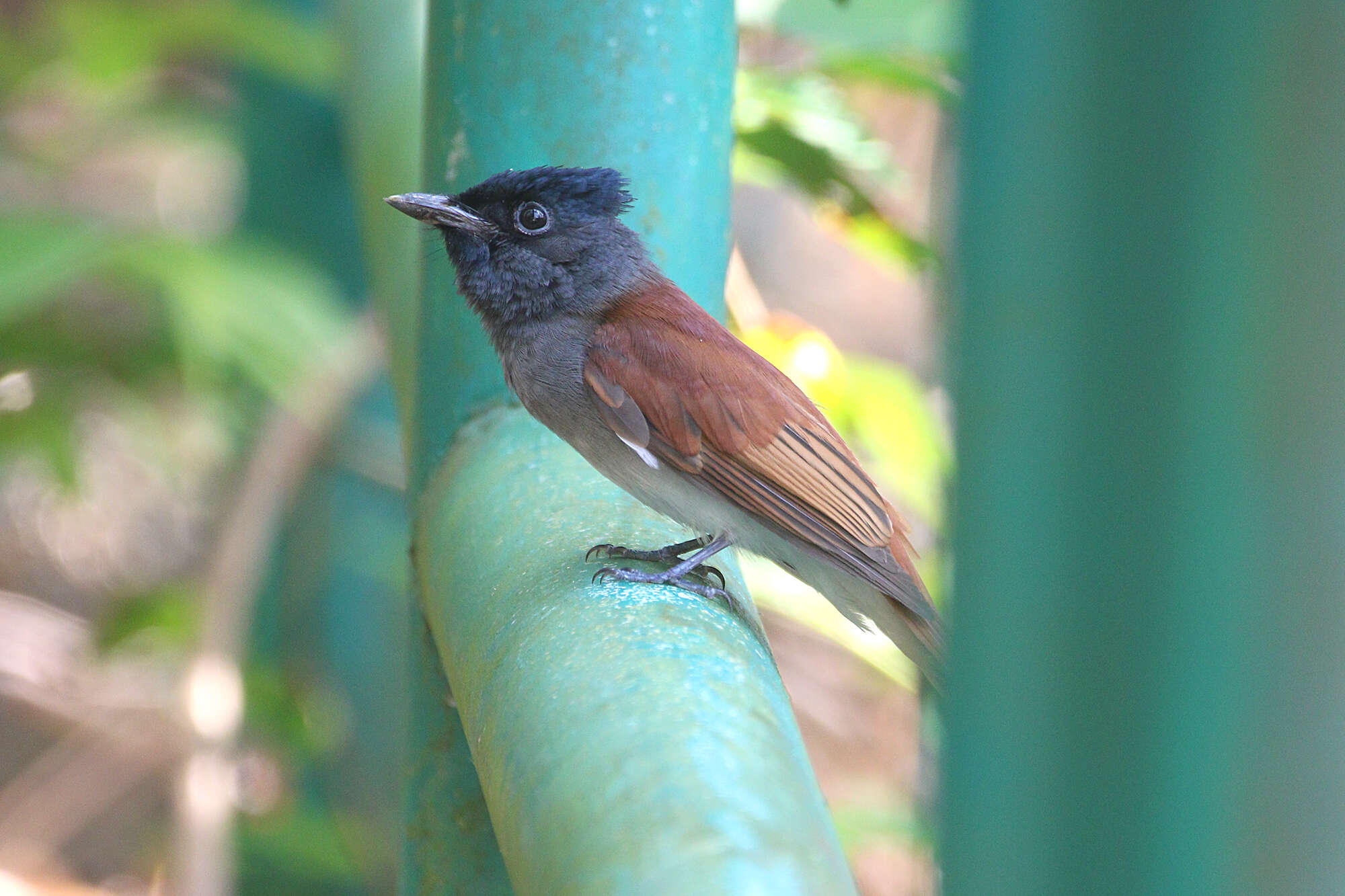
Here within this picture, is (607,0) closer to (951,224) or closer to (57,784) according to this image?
(951,224)

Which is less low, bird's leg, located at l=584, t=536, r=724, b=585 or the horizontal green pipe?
the horizontal green pipe

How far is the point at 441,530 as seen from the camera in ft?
5.22

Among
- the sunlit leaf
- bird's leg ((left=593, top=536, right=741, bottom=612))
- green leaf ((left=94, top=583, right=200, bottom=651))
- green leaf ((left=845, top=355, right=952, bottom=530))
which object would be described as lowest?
green leaf ((left=94, top=583, right=200, bottom=651))

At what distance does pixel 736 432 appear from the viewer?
95.8 inches

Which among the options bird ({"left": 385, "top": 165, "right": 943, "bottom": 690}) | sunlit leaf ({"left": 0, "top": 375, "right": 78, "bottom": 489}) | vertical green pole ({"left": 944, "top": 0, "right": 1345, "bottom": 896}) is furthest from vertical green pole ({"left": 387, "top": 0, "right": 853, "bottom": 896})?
sunlit leaf ({"left": 0, "top": 375, "right": 78, "bottom": 489})

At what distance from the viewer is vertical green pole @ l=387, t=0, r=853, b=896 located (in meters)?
0.80

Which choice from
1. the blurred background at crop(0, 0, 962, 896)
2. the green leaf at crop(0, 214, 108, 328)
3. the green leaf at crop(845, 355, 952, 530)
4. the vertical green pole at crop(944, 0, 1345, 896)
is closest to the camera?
the vertical green pole at crop(944, 0, 1345, 896)

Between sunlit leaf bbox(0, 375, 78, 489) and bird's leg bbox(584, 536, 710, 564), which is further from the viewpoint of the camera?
sunlit leaf bbox(0, 375, 78, 489)

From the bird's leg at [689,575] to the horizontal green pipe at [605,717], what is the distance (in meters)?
0.04

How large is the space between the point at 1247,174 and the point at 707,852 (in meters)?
0.45

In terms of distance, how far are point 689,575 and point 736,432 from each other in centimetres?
35

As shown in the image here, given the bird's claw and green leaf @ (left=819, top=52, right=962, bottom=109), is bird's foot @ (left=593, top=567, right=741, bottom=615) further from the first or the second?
green leaf @ (left=819, top=52, right=962, bottom=109)

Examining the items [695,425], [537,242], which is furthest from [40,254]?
[695,425]

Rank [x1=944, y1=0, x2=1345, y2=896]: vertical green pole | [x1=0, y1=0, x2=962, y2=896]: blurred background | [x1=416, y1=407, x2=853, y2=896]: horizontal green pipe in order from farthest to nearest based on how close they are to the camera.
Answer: [x1=0, y1=0, x2=962, y2=896]: blurred background < [x1=416, y1=407, x2=853, y2=896]: horizontal green pipe < [x1=944, y1=0, x2=1345, y2=896]: vertical green pole
